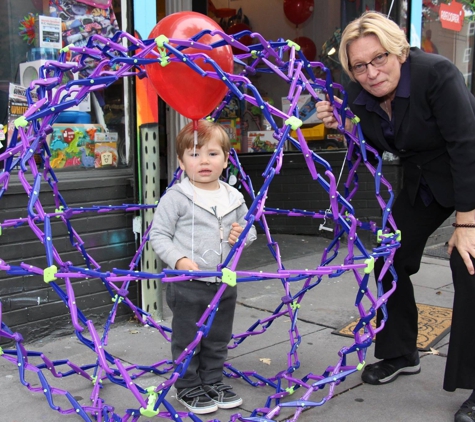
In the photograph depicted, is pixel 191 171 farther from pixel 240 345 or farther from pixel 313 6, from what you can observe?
pixel 313 6

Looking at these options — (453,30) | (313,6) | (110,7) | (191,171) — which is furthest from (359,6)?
(191,171)

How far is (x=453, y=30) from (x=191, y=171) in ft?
18.8

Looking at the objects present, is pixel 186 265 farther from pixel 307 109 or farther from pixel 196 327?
pixel 307 109

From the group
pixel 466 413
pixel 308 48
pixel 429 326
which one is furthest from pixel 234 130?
pixel 466 413

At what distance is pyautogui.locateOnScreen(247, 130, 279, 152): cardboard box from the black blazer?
14.3ft

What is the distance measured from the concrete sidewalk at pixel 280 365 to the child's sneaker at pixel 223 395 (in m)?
0.04

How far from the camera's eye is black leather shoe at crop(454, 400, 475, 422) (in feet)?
8.77

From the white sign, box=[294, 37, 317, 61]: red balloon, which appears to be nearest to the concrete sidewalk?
the white sign

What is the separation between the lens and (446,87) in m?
2.66

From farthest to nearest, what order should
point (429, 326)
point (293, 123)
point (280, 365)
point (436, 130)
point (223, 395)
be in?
point (429, 326) → point (280, 365) → point (223, 395) → point (436, 130) → point (293, 123)

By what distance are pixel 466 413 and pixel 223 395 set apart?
1151mm

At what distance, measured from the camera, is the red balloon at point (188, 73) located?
2.55m

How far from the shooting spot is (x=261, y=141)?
24.4 ft

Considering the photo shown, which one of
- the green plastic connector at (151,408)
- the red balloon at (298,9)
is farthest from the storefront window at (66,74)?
the red balloon at (298,9)
